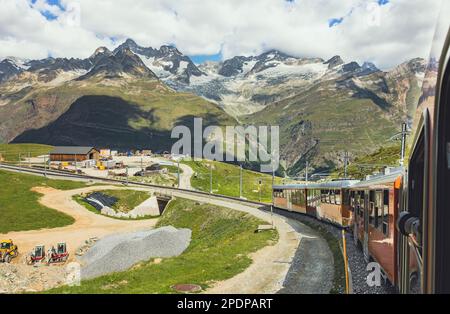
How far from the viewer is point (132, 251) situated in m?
36.8

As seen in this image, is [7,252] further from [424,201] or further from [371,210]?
[424,201]

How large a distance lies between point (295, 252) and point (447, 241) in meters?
23.3

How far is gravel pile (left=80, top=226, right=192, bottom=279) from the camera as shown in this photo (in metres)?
34.8

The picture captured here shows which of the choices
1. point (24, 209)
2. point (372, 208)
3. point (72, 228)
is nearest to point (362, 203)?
point (372, 208)

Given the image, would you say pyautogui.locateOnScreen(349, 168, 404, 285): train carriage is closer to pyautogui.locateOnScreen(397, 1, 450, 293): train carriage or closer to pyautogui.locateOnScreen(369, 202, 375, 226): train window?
pyautogui.locateOnScreen(369, 202, 375, 226): train window

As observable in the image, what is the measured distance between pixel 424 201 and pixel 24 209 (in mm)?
80342

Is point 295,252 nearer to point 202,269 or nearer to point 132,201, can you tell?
point 202,269

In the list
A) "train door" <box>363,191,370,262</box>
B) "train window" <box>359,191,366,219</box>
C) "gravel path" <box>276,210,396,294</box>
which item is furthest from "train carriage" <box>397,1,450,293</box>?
"train window" <box>359,191,366,219</box>

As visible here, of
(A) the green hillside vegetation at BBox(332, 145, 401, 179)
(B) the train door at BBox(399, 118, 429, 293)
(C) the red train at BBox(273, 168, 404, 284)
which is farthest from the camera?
(A) the green hillside vegetation at BBox(332, 145, 401, 179)

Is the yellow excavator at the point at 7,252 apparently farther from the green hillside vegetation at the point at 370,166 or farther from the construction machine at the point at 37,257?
the green hillside vegetation at the point at 370,166

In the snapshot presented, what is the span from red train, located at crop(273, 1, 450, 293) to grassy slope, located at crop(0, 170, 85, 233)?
63.2 metres
